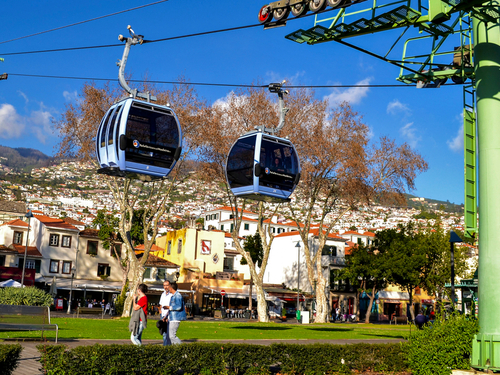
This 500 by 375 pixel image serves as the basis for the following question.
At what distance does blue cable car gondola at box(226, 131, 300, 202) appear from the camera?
52.8ft

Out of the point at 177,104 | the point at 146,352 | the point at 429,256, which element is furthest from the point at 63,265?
the point at 146,352

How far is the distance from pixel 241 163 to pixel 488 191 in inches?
308

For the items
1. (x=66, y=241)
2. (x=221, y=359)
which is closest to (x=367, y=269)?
(x=66, y=241)

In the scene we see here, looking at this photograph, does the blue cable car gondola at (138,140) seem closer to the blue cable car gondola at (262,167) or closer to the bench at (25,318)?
the blue cable car gondola at (262,167)

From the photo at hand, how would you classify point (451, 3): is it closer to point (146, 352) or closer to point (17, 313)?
point (146, 352)

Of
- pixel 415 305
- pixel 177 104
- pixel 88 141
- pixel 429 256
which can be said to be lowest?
pixel 415 305

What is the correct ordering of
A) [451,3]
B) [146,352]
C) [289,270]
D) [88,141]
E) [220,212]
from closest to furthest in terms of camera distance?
[146,352] < [451,3] < [88,141] < [289,270] < [220,212]

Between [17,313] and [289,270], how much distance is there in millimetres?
59893

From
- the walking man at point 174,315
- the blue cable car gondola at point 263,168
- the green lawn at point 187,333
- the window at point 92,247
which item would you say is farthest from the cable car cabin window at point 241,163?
the window at point 92,247

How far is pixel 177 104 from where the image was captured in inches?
1388

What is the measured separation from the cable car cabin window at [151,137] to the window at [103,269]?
47.3 metres

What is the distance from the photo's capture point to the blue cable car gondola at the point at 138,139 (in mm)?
13984

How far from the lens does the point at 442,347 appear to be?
10906mm

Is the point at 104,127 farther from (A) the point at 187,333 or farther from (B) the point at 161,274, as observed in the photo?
(B) the point at 161,274
